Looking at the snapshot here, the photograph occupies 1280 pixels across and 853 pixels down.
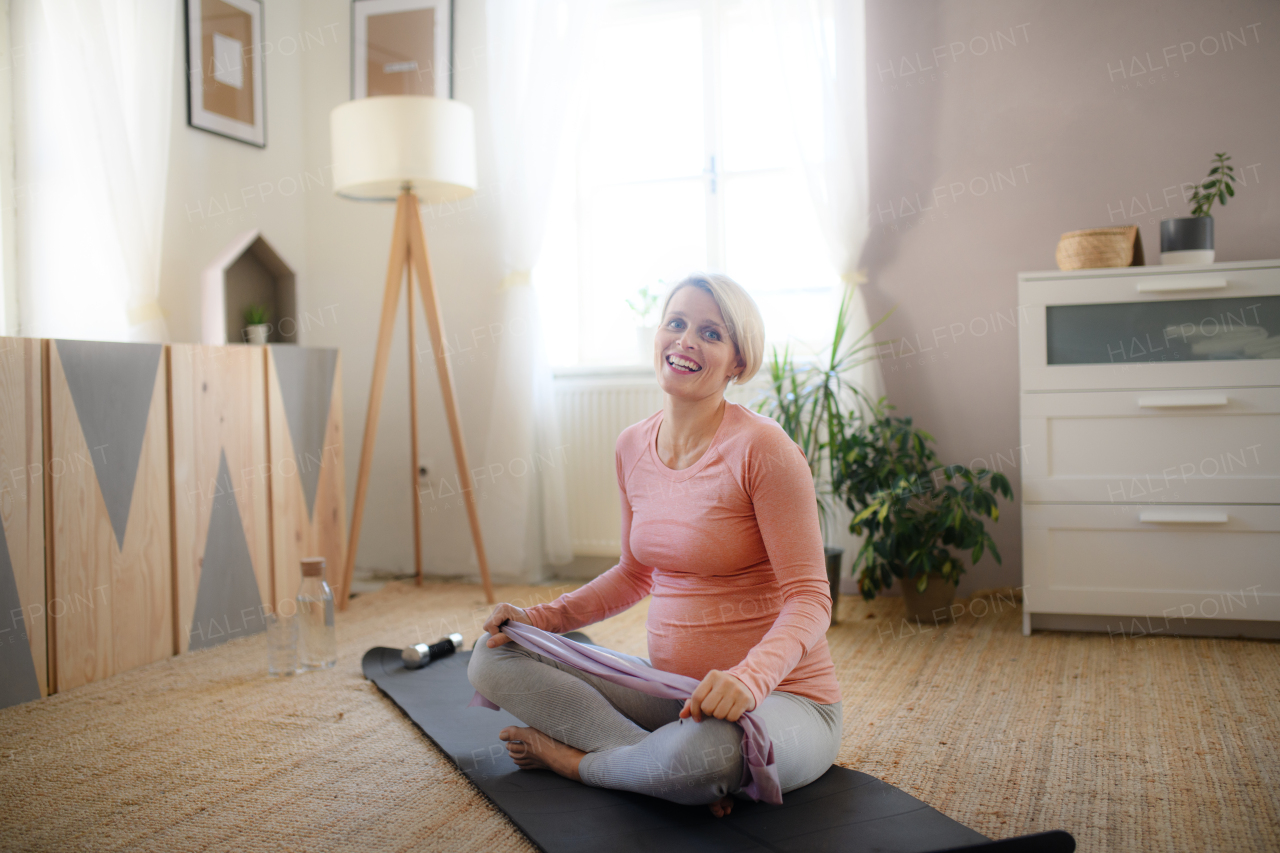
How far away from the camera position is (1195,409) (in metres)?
2.40

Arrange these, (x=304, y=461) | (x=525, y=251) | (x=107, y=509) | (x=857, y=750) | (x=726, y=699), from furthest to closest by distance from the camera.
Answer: (x=525, y=251)
(x=304, y=461)
(x=107, y=509)
(x=857, y=750)
(x=726, y=699)

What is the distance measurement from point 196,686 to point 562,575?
1485mm

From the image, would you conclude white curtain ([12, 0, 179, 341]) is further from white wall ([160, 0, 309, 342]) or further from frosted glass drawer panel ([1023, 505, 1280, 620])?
frosted glass drawer panel ([1023, 505, 1280, 620])

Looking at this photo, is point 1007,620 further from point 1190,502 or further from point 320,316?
point 320,316

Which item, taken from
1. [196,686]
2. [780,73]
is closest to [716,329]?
[196,686]

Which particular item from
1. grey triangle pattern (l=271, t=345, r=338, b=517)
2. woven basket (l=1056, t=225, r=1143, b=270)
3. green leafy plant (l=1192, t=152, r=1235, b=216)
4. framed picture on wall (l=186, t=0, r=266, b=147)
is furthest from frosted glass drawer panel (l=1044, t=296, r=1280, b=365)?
framed picture on wall (l=186, t=0, r=266, b=147)

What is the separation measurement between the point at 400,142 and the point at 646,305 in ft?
3.45

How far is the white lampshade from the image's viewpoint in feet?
9.11

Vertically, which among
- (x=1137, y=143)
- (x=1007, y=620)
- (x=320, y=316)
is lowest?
(x=1007, y=620)

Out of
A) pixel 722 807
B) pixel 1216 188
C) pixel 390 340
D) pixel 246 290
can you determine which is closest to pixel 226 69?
pixel 246 290

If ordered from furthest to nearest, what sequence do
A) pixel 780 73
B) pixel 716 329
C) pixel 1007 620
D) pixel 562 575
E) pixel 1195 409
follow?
pixel 562 575
pixel 780 73
pixel 1007 620
pixel 1195 409
pixel 716 329

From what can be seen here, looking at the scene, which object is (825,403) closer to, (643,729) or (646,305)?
(646,305)

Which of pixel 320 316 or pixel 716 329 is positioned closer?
pixel 716 329

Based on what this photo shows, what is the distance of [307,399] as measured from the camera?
2.93m
